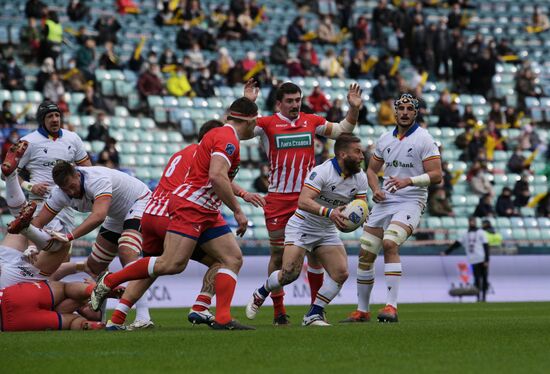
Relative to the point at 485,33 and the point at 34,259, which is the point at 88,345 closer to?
the point at 34,259

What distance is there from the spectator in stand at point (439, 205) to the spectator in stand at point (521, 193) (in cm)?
239

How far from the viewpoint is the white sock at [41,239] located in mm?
12125

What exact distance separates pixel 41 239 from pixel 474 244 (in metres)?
13.9

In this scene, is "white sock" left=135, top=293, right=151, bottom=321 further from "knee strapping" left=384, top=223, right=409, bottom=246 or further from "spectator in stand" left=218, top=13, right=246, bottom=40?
"spectator in stand" left=218, top=13, right=246, bottom=40

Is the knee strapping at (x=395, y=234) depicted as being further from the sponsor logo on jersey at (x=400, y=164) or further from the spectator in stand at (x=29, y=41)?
the spectator in stand at (x=29, y=41)

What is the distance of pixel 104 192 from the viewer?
1197cm

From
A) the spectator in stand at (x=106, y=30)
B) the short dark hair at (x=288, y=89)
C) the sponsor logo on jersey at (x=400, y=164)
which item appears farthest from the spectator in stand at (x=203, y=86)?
the short dark hair at (x=288, y=89)

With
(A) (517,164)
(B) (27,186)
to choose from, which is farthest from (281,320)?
(A) (517,164)

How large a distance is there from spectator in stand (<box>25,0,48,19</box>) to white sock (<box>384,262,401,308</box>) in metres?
16.4

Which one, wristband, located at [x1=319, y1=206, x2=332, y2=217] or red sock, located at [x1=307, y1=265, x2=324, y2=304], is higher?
wristband, located at [x1=319, y1=206, x2=332, y2=217]

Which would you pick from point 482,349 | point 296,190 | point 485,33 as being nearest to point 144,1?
point 485,33

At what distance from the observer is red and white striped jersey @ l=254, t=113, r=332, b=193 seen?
13.3 meters

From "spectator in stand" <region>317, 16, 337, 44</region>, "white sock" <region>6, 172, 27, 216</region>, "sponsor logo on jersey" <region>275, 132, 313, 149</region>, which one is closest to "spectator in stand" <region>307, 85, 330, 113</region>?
"spectator in stand" <region>317, 16, 337, 44</region>

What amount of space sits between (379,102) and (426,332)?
1972cm
